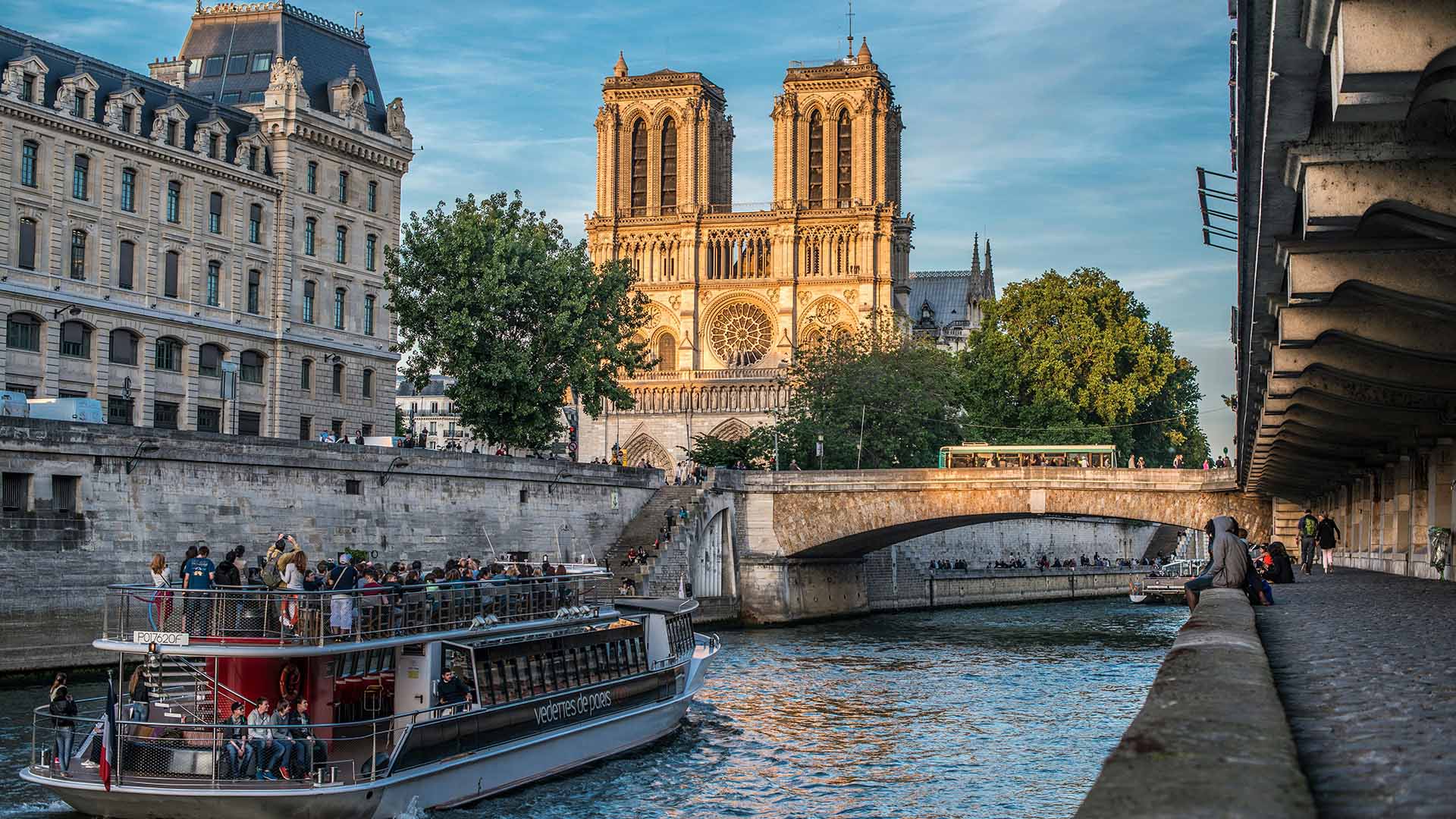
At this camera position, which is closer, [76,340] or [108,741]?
[108,741]

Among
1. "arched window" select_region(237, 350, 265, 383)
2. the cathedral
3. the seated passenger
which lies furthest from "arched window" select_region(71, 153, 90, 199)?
the cathedral

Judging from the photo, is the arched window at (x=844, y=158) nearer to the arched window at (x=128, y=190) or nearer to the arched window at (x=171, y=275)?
the arched window at (x=171, y=275)

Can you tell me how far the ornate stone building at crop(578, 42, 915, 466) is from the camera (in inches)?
4006

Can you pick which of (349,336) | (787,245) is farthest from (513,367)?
(787,245)

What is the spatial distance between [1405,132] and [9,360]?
1619 inches

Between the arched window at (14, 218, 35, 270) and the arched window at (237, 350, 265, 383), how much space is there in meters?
8.30

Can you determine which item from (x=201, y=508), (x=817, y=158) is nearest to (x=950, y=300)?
A: (x=817, y=158)

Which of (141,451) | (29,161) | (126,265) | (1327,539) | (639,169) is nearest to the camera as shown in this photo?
(1327,539)

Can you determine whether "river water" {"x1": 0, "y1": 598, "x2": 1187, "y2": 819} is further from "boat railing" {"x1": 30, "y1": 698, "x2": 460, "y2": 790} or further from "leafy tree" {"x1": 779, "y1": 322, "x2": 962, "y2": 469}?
"leafy tree" {"x1": 779, "y1": 322, "x2": 962, "y2": 469}

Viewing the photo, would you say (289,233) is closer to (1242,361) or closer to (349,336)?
(349,336)

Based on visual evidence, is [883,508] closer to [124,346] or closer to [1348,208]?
[124,346]

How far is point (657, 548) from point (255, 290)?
15468mm

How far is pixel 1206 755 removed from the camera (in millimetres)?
4797

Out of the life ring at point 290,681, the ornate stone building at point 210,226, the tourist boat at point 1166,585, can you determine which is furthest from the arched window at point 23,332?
the tourist boat at point 1166,585
